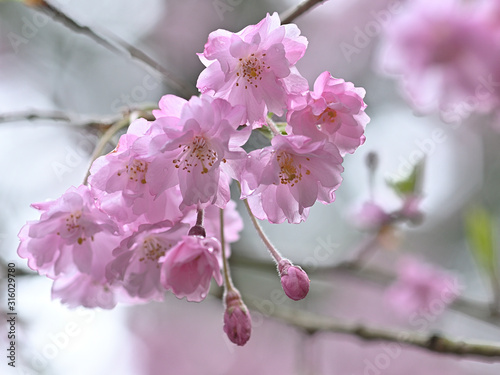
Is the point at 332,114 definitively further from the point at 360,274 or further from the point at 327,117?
the point at 360,274

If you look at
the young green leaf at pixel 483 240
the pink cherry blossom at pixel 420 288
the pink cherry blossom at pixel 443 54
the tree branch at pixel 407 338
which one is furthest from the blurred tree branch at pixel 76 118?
the pink cherry blossom at pixel 420 288

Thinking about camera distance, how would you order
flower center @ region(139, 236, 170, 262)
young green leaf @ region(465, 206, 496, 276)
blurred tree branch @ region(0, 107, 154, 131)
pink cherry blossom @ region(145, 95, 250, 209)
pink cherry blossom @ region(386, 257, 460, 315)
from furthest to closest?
1. pink cherry blossom @ region(386, 257, 460, 315)
2. young green leaf @ region(465, 206, 496, 276)
3. blurred tree branch @ region(0, 107, 154, 131)
4. flower center @ region(139, 236, 170, 262)
5. pink cherry blossom @ region(145, 95, 250, 209)

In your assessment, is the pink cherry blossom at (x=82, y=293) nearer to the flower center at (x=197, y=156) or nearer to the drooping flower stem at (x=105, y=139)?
the drooping flower stem at (x=105, y=139)

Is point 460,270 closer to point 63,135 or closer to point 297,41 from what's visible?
point 63,135

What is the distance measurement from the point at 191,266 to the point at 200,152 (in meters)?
0.17

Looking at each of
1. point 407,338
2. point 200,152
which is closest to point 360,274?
point 407,338

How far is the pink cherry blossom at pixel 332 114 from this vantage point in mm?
745

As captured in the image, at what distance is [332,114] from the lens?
769mm

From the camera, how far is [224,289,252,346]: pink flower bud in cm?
79

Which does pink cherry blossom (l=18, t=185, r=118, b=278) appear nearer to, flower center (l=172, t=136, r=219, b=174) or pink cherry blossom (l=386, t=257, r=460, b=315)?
flower center (l=172, t=136, r=219, b=174)

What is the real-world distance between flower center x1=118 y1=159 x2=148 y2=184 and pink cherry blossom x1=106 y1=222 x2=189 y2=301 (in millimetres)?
70

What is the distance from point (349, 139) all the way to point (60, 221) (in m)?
0.46

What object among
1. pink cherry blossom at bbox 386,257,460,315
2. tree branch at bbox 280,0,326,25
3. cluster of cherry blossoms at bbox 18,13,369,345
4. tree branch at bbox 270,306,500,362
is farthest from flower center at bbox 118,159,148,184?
pink cherry blossom at bbox 386,257,460,315

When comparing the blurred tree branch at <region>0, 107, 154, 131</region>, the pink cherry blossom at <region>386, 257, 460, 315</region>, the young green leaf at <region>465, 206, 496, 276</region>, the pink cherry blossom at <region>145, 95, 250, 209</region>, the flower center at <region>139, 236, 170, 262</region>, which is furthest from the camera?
the pink cherry blossom at <region>386, 257, 460, 315</region>
